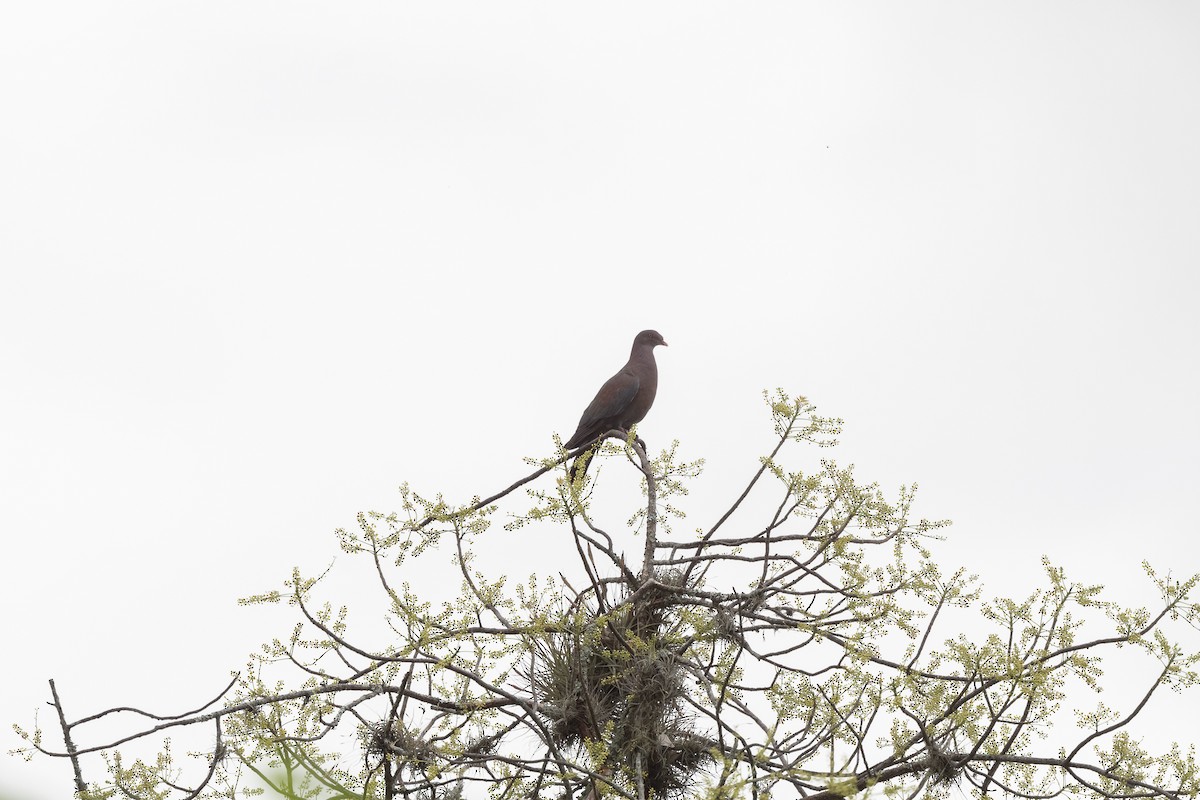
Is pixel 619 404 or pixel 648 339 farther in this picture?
pixel 648 339

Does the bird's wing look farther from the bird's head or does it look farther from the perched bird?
the bird's head

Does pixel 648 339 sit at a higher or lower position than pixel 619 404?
higher

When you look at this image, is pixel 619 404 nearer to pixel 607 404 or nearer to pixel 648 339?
pixel 607 404

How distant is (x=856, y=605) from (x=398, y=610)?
192 centimetres

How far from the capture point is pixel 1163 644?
14.6ft

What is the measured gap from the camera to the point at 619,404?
26.3ft

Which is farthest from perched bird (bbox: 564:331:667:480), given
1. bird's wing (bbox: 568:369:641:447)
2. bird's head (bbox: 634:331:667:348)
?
bird's head (bbox: 634:331:667:348)

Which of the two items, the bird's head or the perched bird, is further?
the bird's head

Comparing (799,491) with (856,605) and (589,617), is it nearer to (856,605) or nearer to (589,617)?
(856,605)

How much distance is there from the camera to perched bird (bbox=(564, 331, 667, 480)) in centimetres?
802

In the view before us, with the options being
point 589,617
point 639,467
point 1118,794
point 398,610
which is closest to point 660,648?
point 589,617

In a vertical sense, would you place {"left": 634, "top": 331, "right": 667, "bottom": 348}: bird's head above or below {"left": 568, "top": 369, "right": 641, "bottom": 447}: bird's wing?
above

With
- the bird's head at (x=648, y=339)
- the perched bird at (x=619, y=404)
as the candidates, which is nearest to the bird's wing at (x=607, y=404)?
the perched bird at (x=619, y=404)

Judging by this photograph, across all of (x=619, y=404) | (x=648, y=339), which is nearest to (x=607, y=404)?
(x=619, y=404)
